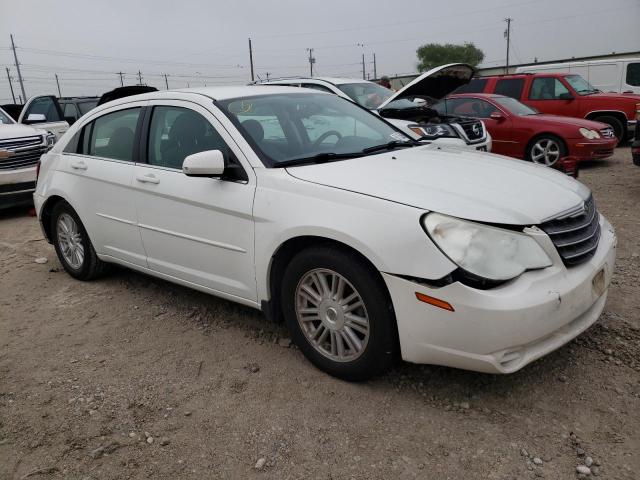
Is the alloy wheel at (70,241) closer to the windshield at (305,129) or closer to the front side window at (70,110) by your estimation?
the windshield at (305,129)

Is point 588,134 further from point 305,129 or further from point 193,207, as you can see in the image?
point 193,207

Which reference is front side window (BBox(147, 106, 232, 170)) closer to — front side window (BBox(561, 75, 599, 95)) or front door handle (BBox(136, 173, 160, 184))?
front door handle (BBox(136, 173, 160, 184))

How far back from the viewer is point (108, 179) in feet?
13.6

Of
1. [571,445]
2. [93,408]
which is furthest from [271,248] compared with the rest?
[571,445]

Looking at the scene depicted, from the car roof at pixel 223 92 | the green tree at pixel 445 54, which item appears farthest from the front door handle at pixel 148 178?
the green tree at pixel 445 54

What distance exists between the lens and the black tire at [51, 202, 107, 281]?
4.69 metres

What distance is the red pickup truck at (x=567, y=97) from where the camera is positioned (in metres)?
11.5

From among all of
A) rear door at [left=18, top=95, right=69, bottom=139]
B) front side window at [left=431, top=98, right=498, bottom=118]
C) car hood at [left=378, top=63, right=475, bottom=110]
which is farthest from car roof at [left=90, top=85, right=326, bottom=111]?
rear door at [left=18, top=95, right=69, bottom=139]

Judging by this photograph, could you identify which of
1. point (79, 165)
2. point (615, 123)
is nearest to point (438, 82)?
point (79, 165)

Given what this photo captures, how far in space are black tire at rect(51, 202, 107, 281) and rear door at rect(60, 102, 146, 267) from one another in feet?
0.59

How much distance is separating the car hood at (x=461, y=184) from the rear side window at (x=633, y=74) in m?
12.2

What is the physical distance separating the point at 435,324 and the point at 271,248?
1042mm

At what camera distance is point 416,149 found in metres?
3.72

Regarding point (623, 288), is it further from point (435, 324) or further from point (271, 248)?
point (271, 248)
